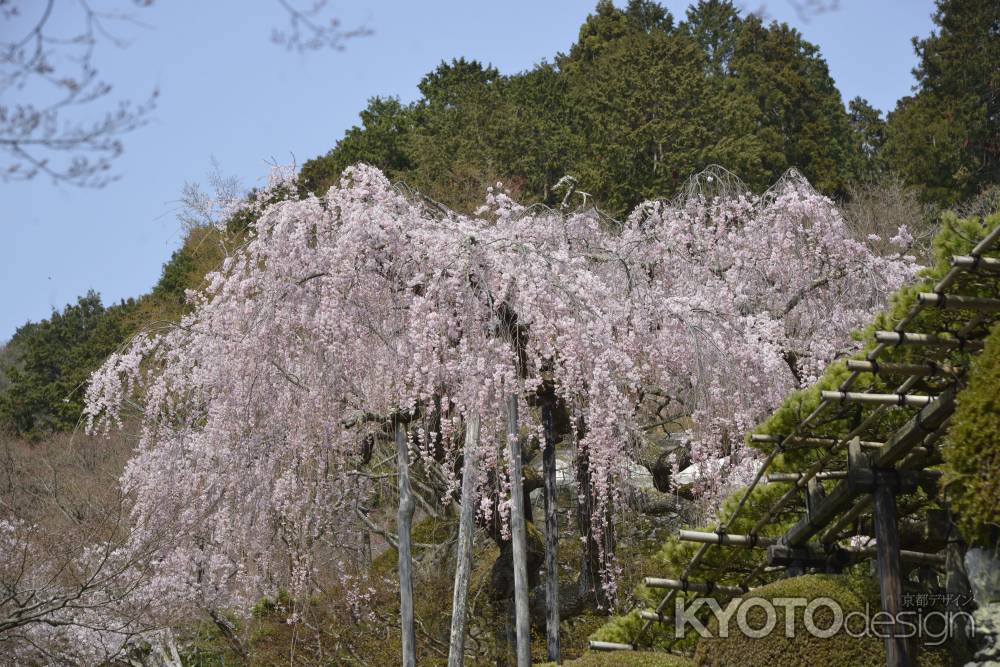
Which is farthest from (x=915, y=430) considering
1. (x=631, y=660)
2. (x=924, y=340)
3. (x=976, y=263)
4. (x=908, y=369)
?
(x=631, y=660)

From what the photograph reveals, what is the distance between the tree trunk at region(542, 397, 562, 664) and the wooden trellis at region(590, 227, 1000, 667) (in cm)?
281

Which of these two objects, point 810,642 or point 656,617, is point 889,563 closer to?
point 810,642

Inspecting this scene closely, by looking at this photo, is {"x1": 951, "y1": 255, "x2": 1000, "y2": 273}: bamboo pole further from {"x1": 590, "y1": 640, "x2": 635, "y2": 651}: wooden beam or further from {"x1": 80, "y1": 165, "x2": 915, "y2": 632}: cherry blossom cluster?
{"x1": 590, "y1": 640, "x2": 635, "y2": 651}: wooden beam

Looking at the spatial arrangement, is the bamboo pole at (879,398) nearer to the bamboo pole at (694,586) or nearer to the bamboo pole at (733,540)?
the bamboo pole at (733,540)

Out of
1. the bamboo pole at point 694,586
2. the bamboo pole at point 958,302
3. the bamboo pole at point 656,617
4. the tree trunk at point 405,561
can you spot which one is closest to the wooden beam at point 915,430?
the bamboo pole at point 958,302

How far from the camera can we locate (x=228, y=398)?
31.3 feet

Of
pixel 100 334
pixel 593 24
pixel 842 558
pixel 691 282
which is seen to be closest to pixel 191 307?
pixel 100 334

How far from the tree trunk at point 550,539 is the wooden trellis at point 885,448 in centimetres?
281

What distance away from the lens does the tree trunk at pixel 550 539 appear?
9797 mm

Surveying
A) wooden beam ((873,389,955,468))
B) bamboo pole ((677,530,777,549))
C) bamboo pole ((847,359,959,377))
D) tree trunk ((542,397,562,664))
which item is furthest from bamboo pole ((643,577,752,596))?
bamboo pole ((847,359,959,377))

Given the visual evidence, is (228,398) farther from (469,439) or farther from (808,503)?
(808,503)

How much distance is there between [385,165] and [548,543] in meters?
18.6

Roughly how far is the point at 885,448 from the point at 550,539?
478cm

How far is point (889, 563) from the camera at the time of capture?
222 inches
